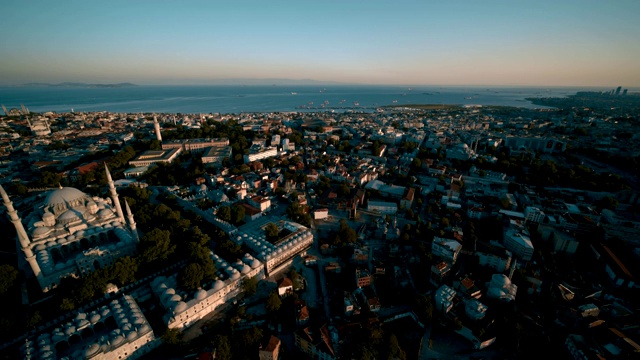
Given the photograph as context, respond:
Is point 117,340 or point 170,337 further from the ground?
point 117,340

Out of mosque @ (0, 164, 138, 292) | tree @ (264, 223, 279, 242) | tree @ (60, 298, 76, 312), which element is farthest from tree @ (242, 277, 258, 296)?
mosque @ (0, 164, 138, 292)

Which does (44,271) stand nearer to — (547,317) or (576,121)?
(547,317)

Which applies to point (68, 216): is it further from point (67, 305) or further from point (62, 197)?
point (67, 305)

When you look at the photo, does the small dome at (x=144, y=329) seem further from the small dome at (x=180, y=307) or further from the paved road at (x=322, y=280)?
the paved road at (x=322, y=280)

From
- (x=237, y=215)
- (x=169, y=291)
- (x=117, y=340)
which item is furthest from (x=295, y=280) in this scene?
(x=237, y=215)

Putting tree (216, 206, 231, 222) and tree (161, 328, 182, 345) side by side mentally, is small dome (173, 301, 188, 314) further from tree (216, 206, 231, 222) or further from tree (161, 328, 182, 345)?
tree (216, 206, 231, 222)
